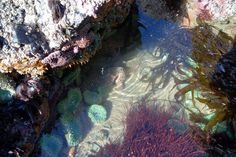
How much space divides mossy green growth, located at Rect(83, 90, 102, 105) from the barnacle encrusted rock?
1113 mm

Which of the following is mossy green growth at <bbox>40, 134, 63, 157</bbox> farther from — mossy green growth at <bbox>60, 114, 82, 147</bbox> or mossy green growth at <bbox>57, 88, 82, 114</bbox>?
mossy green growth at <bbox>57, 88, 82, 114</bbox>

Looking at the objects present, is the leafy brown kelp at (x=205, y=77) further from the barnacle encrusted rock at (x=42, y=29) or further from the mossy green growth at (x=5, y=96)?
the mossy green growth at (x=5, y=96)

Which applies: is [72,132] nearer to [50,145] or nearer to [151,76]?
[50,145]

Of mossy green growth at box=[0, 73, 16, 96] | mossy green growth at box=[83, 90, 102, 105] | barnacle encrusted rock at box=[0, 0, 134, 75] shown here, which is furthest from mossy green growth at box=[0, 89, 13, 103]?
mossy green growth at box=[83, 90, 102, 105]

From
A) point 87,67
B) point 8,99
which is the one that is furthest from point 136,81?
point 8,99

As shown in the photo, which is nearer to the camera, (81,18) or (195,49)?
(81,18)

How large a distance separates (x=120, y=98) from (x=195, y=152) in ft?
3.80

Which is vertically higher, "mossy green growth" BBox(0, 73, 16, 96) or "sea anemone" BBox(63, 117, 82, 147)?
"mossy green growth" BBox(0, 73, 16, 96)

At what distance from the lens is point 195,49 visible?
4.26 meters

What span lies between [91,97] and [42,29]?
→ 4.74 feet

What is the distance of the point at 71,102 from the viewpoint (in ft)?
12.9

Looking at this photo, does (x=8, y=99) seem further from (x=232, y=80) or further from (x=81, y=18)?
(x=232, y=80)

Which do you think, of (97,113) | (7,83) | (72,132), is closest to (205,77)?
(97,113)

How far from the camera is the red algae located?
3668 millimetres
